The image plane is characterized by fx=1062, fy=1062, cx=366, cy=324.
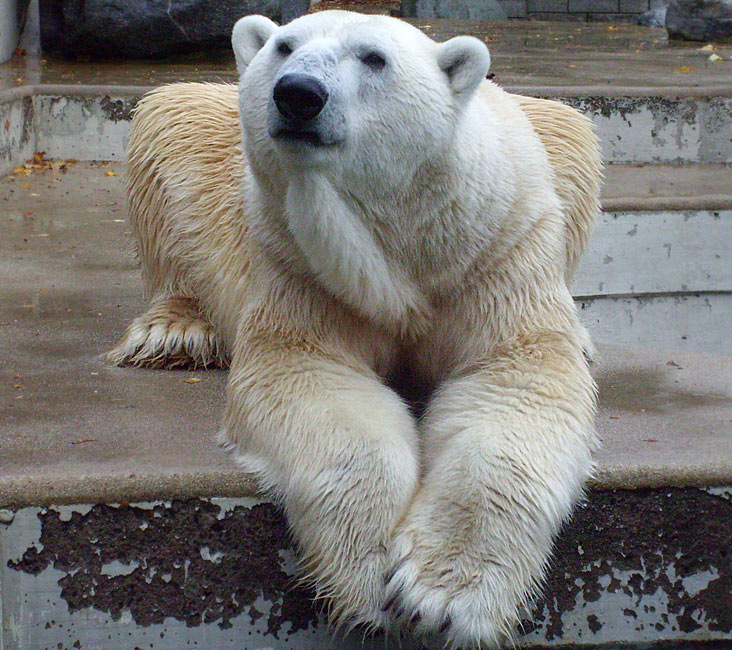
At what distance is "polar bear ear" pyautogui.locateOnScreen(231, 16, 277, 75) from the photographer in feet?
6.39

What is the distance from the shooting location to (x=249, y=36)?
6.43ft

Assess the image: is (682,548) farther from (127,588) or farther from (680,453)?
(127,588)

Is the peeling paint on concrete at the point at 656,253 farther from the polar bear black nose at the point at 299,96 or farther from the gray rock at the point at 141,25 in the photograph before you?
the gray rock at the point at 141,25

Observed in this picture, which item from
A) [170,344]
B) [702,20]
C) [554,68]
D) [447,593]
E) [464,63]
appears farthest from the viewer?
[702,20]

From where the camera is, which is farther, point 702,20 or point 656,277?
point 702,20

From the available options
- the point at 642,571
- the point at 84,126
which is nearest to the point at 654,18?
the point at 84,126

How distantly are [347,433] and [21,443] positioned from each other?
67 centimetres

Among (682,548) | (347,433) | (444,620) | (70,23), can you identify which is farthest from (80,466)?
(70,23)

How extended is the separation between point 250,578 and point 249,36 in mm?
982

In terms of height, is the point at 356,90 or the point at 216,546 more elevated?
the point at 356,90

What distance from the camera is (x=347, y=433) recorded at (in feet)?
5.82

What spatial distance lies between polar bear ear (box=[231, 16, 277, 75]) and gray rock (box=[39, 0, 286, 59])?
4229mm

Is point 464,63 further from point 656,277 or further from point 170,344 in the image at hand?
point 656,277

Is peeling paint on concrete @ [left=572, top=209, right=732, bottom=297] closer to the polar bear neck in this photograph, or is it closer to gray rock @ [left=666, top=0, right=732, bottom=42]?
the polar bear neck
